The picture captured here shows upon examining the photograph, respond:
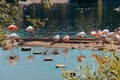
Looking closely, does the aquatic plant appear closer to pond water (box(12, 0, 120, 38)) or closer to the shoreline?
the shoreline

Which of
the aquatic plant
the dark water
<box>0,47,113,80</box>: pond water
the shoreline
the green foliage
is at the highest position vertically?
the green foliage

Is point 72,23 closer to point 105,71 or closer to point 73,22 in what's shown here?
point 73,22

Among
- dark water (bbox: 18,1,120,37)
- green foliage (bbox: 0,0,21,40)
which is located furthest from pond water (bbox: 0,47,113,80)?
green foliage (bbox: 0,0,21,40)

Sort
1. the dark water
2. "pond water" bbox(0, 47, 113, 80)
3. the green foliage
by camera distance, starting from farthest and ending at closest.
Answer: the dark water, "pond water" bbox(0, 47, 113, 80), the green foliage

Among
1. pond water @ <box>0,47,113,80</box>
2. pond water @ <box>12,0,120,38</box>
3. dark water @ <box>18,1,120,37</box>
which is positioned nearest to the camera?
pond water @ <box>0,47,113,80</box>

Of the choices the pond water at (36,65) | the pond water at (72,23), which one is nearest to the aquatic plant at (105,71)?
the pond water at (36,65)

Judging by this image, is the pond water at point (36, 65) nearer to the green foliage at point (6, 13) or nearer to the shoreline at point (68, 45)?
the shoreline at point (68, 45)

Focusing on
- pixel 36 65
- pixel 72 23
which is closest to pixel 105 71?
pixel 36 65

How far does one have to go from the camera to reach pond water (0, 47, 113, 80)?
24.3 metres

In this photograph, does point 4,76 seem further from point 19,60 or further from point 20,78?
point 19,60

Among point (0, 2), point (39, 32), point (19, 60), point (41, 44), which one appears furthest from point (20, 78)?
point (39, 32)

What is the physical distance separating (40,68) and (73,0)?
11206 centimetres

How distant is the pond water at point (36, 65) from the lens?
24.3 meters

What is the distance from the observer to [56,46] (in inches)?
1371
